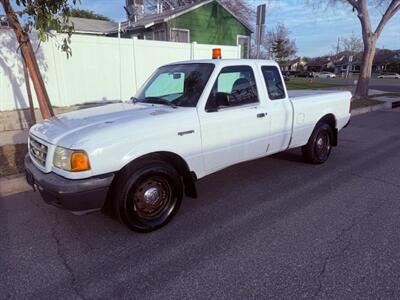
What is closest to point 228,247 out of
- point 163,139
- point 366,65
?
point 163,139

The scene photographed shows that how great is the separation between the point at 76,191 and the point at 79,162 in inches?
10.6

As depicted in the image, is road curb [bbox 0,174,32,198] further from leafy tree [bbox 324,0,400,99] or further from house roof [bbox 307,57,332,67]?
house roof [bbox 307,57,332,67]

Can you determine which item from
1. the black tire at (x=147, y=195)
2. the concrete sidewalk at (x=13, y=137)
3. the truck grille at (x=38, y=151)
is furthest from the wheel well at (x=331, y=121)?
the concrete sidewalk at (x=13, y=137)

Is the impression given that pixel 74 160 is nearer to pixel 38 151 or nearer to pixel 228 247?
pixel 38 151

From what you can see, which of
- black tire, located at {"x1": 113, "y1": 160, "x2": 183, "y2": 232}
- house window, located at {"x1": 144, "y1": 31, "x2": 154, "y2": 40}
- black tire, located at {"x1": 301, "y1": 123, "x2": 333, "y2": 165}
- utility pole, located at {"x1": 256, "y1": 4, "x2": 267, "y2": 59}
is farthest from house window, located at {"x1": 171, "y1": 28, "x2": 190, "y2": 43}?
black tire, located at {"x1": 113, "y1": 160, "x2": 183, "y2": 232}

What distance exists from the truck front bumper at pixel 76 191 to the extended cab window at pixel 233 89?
5.11 ft

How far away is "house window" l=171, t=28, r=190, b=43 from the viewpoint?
18.8 metres

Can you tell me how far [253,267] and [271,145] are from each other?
227 cm

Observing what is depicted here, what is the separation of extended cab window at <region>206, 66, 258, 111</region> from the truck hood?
589mm

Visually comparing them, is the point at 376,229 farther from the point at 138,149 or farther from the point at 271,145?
the point at 138,149

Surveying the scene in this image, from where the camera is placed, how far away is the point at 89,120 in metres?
3.55

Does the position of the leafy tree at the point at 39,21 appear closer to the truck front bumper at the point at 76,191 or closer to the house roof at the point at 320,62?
the truck front bumper at the point at 76,191

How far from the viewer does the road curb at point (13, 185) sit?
4.66m

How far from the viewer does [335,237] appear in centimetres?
336
